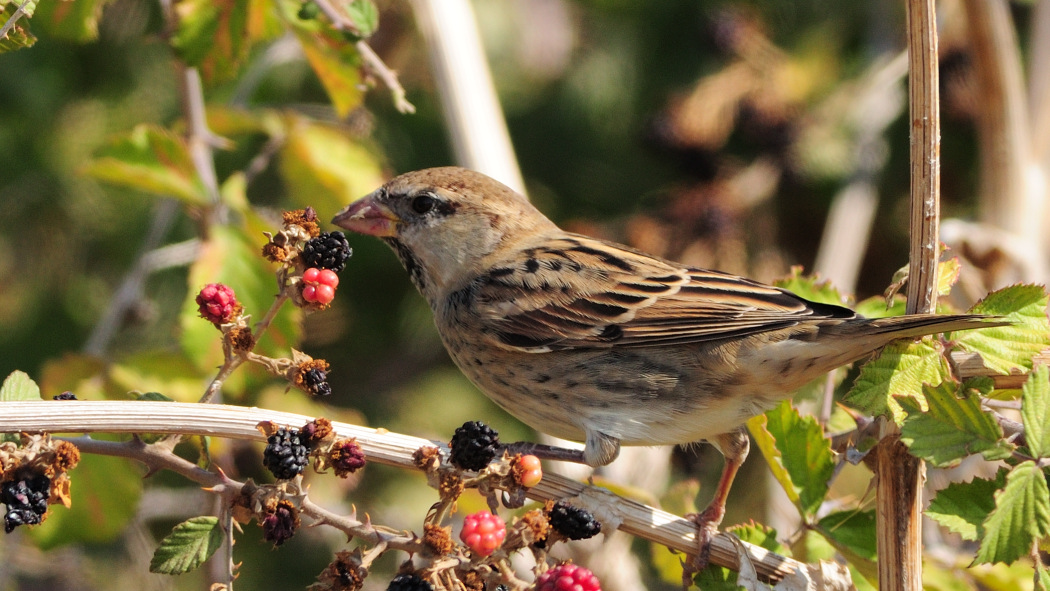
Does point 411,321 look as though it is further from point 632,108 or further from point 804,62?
point 804,62

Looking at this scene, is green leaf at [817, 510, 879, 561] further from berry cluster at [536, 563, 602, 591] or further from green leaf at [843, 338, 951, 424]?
berry cluster at [536, 563, 602, 591]

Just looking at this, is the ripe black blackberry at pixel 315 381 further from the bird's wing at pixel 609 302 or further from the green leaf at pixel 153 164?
the green leaf at pixel 153 164

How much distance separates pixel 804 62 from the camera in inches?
198

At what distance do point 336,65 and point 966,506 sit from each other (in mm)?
2064

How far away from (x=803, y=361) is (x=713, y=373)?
0.27 metres

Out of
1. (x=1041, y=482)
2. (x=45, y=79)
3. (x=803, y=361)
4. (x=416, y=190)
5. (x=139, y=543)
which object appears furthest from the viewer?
(x=45, y=79)

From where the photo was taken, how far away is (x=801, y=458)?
8.06 feet

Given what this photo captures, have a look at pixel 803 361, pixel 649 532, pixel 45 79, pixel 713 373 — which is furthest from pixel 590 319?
pixel 45 79

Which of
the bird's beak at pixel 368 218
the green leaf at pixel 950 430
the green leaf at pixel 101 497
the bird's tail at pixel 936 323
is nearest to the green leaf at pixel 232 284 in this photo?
the bird's beak at pixel 368 218

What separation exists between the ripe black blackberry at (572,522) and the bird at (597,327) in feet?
1.69

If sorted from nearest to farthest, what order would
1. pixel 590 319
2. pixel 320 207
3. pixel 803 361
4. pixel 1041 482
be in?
pixel 1041 482, pixel 803 361, pixel 590 319, pixel 320 207

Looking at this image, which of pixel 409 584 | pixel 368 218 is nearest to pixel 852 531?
pixel 409 584

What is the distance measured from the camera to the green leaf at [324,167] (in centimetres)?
363

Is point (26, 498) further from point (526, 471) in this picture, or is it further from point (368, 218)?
point (368, 218)
